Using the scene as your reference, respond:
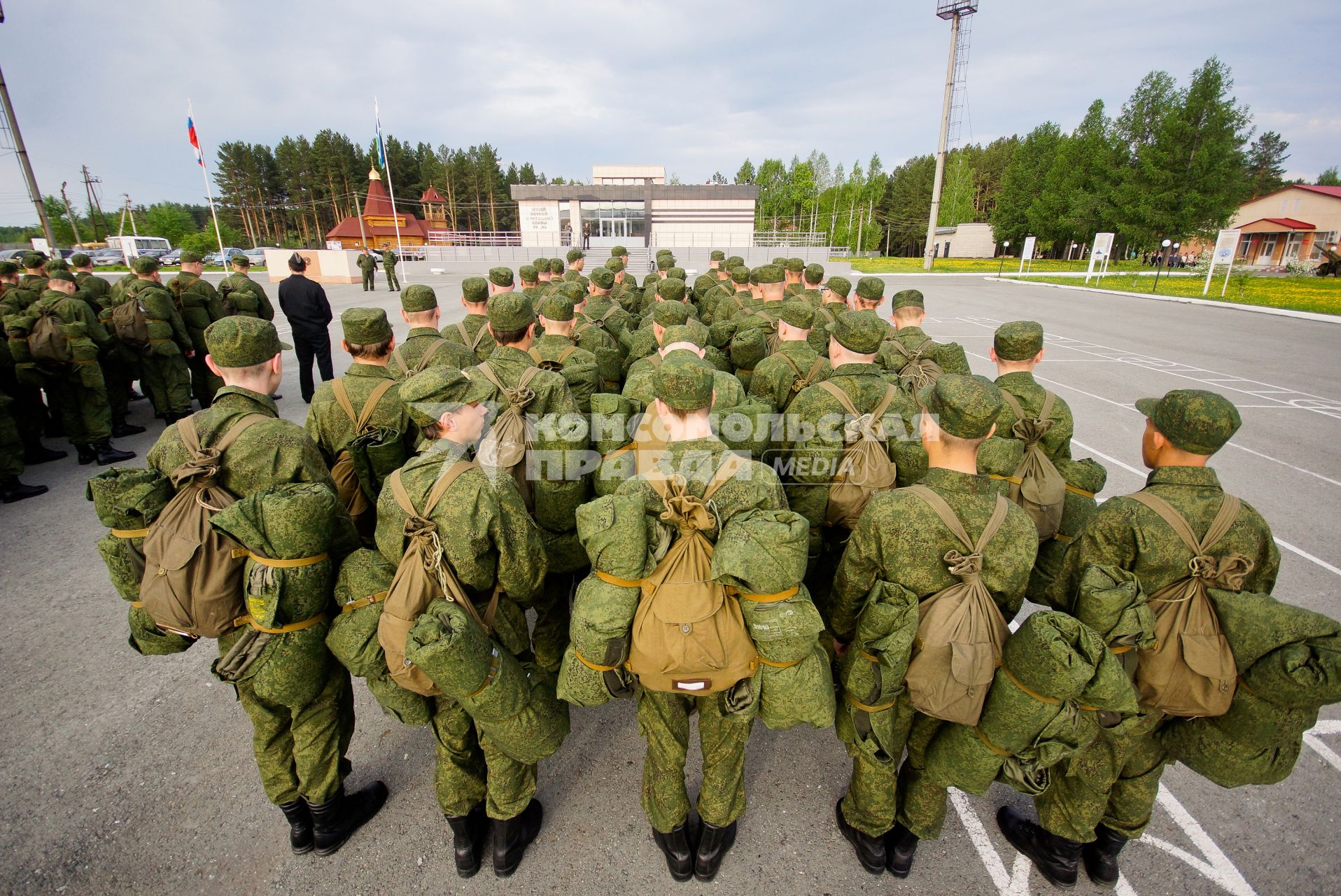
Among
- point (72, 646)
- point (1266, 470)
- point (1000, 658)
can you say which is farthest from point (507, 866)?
point (1266, 470)

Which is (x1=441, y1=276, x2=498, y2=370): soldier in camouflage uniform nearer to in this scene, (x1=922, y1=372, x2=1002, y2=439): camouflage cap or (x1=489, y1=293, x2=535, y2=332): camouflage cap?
(x1=489, y1=293, x2=535, y2=332): camouflage cap

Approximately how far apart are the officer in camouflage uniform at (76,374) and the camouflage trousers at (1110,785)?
386 inches

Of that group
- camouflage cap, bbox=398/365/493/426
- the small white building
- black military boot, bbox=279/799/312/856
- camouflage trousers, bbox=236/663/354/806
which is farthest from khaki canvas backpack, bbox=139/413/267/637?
the small white building

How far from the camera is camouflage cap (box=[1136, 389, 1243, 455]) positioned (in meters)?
2.27

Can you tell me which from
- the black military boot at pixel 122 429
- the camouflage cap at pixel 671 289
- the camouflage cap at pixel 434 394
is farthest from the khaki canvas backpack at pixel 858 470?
the black military boot at pixel 122 429

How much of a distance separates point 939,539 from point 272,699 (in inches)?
116

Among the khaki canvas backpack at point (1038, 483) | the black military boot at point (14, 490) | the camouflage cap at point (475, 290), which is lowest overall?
the black military boot at point (14, 490)

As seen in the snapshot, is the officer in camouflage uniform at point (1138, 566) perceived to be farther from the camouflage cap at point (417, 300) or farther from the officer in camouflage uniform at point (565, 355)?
the camouflage cap at point (417, 300)

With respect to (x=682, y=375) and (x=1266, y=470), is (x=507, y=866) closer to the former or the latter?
(x=682, y=375)

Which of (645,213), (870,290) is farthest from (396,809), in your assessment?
(645,213)

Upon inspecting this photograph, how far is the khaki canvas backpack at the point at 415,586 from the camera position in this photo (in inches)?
85.8

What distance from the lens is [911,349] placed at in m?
5.38

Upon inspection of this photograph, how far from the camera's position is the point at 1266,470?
727 cm

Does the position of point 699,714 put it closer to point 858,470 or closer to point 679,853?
point 679,853
